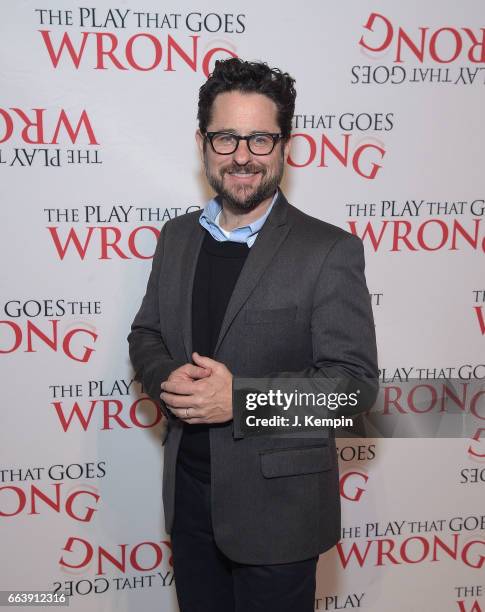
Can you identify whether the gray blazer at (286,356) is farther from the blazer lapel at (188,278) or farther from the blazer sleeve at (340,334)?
the blazer lapel at (188,278)

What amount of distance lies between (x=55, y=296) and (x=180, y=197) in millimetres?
516

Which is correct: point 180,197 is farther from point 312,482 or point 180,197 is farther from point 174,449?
point 312,482

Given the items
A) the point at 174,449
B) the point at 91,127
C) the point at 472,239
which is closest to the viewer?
the point at 174,449

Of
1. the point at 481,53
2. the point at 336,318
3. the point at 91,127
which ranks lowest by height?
the point at 336,318

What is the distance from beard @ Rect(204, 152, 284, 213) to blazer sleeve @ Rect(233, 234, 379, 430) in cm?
22

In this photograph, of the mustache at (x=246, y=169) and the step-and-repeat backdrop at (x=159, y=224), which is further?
the step-and-repeat backdrop at (x=159, y=224)

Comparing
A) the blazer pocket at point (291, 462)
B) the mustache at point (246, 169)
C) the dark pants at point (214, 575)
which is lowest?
the dark pants at point (214, 575)

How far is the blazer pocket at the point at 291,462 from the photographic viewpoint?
1.46 m

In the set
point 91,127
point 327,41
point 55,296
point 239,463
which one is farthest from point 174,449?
point 327,41

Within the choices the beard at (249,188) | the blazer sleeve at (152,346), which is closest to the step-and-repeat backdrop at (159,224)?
the blazer sleeve at (152,346)

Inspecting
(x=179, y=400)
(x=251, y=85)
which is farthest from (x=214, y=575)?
(x=251, y=85)

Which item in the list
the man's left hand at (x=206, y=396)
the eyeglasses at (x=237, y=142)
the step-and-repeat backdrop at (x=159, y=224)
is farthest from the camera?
the step-and-repeat backdrop at (x=159, y=224)

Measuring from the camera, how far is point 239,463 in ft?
4.87

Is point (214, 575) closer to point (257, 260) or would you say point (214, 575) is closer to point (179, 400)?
point (179, 400)
